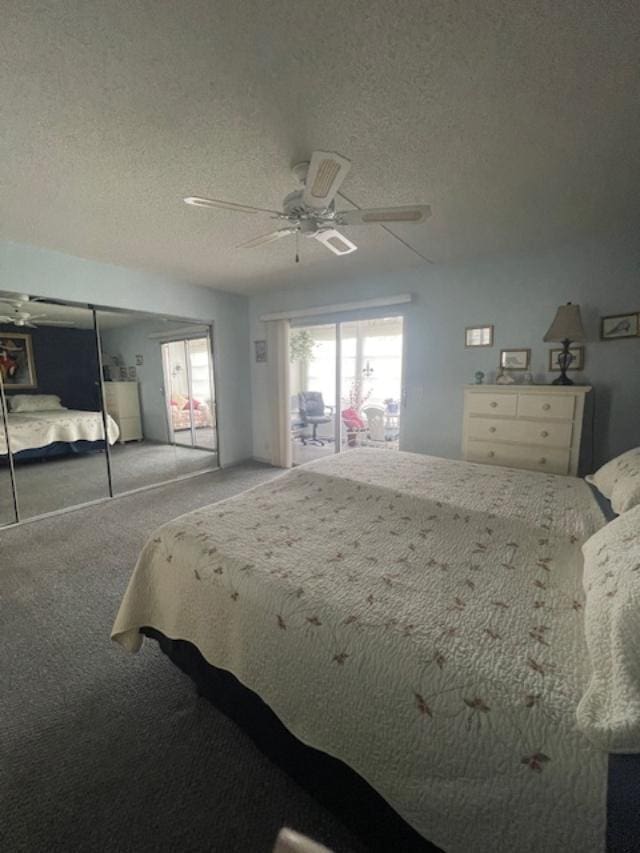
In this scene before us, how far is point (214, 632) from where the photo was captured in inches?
48.2

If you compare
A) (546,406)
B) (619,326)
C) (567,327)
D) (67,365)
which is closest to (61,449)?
(67,365)

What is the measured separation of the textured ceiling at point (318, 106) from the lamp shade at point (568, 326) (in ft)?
2.04

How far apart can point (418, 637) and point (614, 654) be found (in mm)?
395

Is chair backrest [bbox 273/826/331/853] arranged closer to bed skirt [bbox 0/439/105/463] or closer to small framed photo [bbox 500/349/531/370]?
small framed photo [bbox 500/349/531/370]

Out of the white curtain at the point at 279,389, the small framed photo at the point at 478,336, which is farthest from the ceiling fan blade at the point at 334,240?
the white curtain at the point at 279,389

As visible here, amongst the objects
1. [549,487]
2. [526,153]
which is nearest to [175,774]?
[549,487]

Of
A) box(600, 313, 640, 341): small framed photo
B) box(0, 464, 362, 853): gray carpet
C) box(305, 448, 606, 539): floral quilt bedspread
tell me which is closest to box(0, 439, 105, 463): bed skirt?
box(0, 464, 362, 853): gray carpet

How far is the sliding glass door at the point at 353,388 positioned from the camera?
17.6 feet

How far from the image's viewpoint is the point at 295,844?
1022 mm

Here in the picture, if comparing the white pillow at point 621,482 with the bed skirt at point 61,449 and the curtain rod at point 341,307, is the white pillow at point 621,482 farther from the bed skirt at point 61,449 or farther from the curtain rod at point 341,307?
the bed skirt at point 61,449

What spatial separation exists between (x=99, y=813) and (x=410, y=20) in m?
2.71

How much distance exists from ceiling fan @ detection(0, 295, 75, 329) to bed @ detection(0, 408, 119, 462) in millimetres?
797

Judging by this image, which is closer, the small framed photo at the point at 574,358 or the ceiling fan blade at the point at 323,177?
the ceiling fan blade at the point at 323,177

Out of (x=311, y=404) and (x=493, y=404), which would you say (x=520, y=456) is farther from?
(x=311, y=404)
